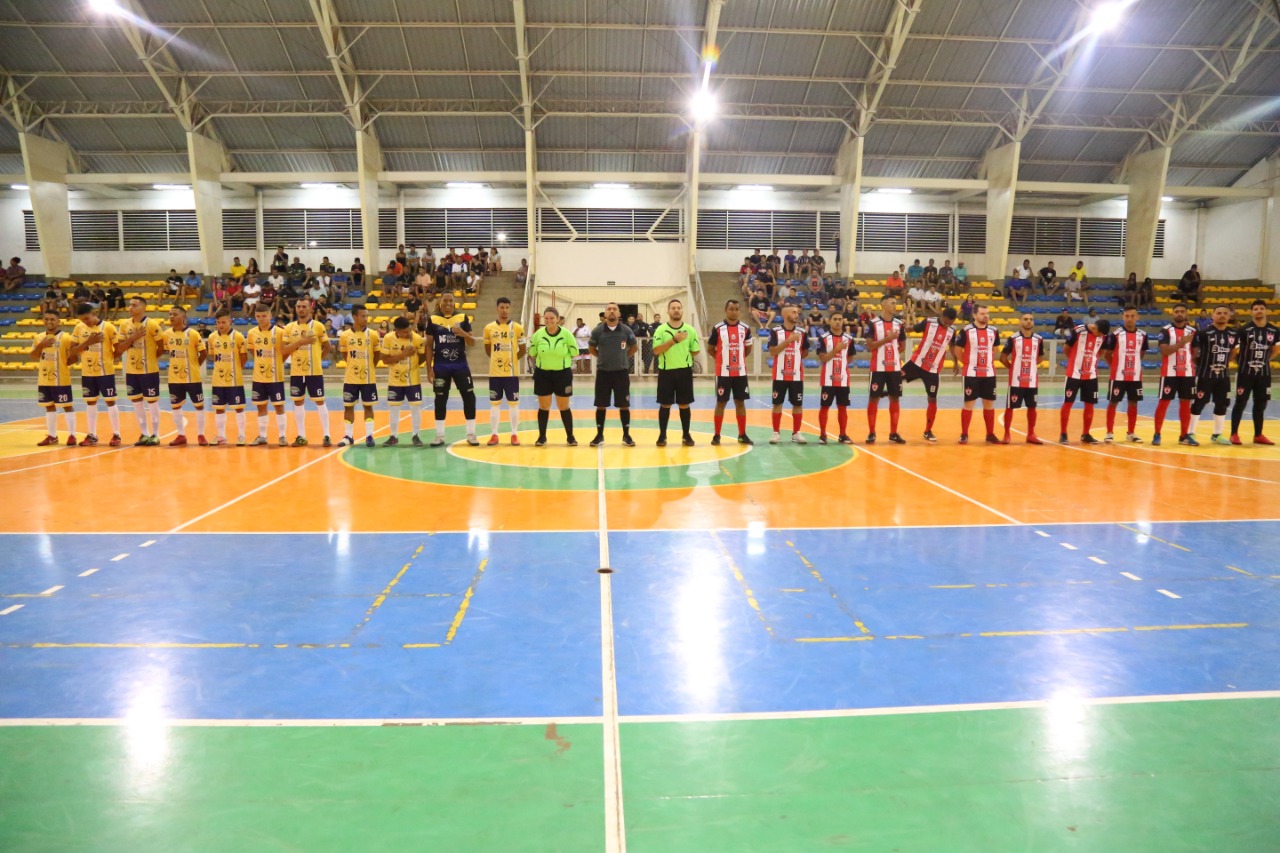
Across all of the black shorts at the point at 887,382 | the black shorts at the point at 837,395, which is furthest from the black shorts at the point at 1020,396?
the black shorts at the point at 837,395

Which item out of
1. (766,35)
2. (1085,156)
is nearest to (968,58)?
(766,35)

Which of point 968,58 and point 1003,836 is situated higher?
point 968,58

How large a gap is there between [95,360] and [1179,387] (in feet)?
53.8

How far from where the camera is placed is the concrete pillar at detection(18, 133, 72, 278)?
3045 centimetres

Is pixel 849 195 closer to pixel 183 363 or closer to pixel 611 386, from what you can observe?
pixel 611 386

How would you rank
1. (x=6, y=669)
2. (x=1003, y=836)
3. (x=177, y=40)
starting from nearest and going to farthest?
(x=1003, y=836) < (x=6, y=669) < (x=177, y=40)

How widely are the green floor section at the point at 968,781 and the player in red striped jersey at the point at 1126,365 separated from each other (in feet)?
33.4

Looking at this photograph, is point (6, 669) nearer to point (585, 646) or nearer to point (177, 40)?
point (585, 646)

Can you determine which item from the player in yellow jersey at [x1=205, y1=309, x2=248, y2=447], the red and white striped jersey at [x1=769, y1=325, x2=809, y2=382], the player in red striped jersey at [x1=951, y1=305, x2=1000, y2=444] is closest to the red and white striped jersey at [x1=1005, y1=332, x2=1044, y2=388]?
the player in red striped jersey at [x1=951, y1=305, x2=1000, y2=444]

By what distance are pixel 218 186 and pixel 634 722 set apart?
34.6 m

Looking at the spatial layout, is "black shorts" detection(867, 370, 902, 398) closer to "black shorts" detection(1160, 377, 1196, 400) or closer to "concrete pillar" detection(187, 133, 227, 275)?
"black shorts" detection(1160, 377, 1196, 400)

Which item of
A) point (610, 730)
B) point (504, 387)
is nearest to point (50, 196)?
point (504, 387)

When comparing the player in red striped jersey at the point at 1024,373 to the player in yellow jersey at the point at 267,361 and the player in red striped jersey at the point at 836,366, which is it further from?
the player in yellow jersey at the point at 267,361

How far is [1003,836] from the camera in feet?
9.21
